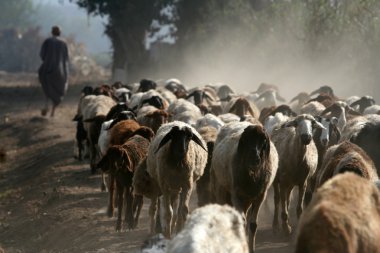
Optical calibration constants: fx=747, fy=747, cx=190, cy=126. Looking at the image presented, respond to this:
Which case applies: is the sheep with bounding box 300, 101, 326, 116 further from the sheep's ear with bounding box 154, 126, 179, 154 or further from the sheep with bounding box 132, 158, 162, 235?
the sheep's ear with bounding box 154, 126, 179, 154

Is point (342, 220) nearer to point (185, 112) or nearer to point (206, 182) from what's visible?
point (206, 182)

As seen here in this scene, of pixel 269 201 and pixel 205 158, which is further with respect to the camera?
pixel 269 201

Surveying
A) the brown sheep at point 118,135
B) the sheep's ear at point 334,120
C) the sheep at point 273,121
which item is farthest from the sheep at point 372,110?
the brown sheep at point 118,135

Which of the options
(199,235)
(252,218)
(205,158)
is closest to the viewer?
(199,235)

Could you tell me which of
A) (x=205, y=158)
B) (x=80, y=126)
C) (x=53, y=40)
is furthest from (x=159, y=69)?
(x=205, y=158)

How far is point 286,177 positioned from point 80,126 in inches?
302

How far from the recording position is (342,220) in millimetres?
6105

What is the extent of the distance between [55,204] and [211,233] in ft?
Result: 27.7

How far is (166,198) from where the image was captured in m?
10.4

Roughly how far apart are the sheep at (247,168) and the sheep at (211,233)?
307 cm

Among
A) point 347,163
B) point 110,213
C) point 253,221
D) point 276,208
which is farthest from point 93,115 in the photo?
point 347,163

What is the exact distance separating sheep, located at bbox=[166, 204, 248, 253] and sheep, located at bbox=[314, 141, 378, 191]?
8.73ft

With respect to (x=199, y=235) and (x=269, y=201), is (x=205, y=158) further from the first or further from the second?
(x=199, y=235)

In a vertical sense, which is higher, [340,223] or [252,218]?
[340,223]
